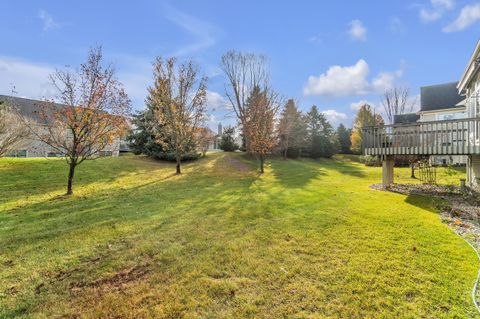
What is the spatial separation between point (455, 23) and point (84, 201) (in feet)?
56.5

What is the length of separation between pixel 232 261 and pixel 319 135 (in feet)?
103

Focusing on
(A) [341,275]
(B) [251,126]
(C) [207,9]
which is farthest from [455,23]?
(A) [341,275]

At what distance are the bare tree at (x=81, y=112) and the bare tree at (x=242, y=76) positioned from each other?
12580 millimetres

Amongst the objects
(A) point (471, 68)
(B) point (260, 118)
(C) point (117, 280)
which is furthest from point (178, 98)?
(A) point (471, 68)

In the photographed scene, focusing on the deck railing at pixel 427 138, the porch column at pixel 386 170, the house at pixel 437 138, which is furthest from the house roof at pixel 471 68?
the porch column at pixel 386 170

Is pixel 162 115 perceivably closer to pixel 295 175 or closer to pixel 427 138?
Result: pixel 295 175

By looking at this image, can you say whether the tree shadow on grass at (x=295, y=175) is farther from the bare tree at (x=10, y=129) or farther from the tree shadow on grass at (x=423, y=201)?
the bare tree at (x=10, y=129)

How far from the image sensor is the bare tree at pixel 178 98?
15.4 m

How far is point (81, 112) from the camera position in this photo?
9.30 m

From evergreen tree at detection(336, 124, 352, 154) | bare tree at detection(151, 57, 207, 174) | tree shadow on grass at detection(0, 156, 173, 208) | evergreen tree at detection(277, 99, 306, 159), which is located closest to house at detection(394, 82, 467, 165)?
evergreen tree at detection(277, 99, 306, 159)

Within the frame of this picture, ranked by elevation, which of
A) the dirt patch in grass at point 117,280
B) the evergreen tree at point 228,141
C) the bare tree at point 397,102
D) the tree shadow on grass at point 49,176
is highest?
the bare tree at point 397,102

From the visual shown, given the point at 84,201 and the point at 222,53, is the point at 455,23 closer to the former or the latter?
the point at 222,53

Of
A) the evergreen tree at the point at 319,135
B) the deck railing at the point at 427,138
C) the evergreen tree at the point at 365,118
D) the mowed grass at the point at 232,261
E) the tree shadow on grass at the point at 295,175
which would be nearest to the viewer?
the mowed grass at the point at 232,261

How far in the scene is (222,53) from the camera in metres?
20.9
